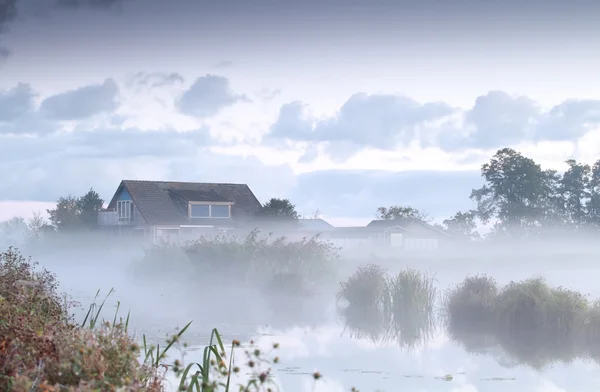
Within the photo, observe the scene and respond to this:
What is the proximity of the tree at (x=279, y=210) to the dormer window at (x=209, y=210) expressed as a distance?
120 inches

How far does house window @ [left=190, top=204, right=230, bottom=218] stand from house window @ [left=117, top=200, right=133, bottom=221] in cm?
410

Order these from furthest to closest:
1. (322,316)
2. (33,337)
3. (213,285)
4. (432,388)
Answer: (213,285) < (322,316) < (432,388) < (33,337)

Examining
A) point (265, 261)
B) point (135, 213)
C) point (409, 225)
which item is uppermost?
point (135, 213)

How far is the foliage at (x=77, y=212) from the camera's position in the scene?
51.9 meters

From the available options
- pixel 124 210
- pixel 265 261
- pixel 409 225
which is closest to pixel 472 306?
pixel 265 261

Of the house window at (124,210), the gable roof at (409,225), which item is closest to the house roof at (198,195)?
the house window at (124,210)

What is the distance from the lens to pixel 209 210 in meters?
49.1

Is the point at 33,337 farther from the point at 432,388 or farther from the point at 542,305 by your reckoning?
the point at 542,305

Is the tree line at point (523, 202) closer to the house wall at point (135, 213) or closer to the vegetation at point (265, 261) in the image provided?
the house wall at point (135, 213)

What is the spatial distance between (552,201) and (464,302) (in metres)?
37.8

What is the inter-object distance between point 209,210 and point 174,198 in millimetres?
2426

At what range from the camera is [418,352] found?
14.3 meters

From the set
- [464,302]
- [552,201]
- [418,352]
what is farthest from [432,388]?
[552,201]

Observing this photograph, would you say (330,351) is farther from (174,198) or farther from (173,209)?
(174,198)
